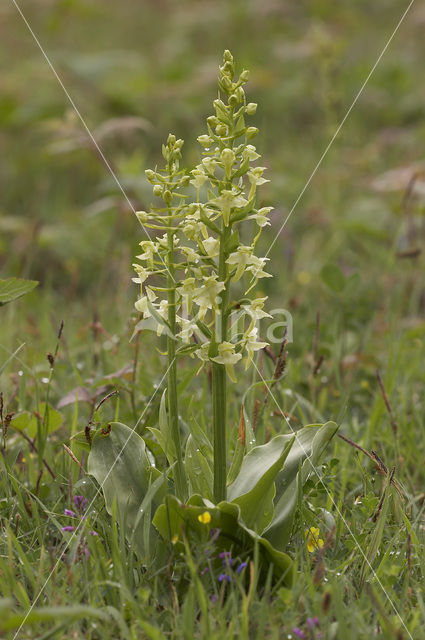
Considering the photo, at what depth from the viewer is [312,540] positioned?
1.73 m

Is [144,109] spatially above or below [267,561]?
above

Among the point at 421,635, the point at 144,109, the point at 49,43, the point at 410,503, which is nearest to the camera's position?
the point at 421,635

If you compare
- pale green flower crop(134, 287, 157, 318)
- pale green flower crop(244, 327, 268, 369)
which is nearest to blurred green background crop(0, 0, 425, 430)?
pale green flower crop(244, 327, 268, 369)

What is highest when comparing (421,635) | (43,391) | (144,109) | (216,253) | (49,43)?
(49,43)

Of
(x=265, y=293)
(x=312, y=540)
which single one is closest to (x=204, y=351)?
(x=312, y=540)

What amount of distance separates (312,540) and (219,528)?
25 cm

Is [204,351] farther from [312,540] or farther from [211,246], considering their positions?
[312,540]

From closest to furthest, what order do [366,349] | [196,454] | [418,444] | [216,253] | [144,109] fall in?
[216,253] < [196,454] < [418,444] < [366,349] < [144,109]

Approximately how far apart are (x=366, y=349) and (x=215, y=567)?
1747 millimetres

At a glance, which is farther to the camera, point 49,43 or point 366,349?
point 49,43

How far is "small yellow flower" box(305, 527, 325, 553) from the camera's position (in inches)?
68.5

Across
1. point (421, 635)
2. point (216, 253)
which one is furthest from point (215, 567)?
point (216, 253)

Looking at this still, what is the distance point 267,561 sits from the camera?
166cm

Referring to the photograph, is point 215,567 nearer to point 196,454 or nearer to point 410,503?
point 196,454
